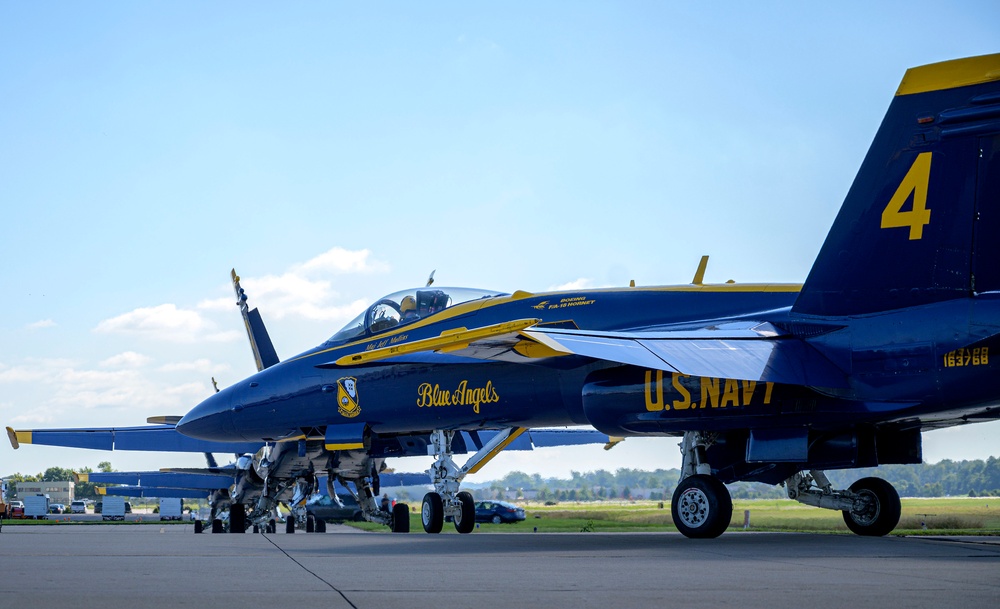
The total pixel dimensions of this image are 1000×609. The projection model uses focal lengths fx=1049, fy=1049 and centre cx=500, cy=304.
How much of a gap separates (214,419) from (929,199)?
1192 cm

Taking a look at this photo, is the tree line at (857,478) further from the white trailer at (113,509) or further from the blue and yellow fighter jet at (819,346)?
the white trailer at (113,509)

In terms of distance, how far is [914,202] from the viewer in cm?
976

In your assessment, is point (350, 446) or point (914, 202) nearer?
point (914, 202)

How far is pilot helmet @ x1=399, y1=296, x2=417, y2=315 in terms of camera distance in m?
15.6

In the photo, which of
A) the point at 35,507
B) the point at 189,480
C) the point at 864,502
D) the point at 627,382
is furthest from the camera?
the point at 35,507

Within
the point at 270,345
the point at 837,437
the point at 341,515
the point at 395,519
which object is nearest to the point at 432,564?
the point at 837,437

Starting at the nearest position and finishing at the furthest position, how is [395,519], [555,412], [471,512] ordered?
[555,412] < [471,512] < [395,519]

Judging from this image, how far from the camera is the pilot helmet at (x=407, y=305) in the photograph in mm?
15562

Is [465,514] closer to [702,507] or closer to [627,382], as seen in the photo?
[627,382]

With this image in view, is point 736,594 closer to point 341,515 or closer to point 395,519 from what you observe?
point 395,519

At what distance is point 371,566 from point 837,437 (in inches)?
218

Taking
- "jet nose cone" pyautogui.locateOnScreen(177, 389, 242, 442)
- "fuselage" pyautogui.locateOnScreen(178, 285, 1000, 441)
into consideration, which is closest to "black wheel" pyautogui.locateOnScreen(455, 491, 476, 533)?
"fuselage" pyautogui.locateOnScreen(178, 285, 1000, 441)

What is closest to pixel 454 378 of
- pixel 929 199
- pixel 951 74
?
pixel 929 199

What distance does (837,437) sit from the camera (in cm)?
1095
